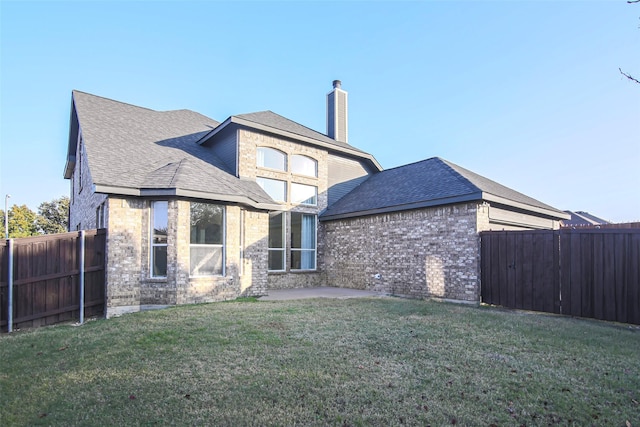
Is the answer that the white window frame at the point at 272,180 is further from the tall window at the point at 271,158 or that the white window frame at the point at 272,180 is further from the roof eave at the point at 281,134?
the roof eave at the point at 281,134

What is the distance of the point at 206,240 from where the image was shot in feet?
31.0

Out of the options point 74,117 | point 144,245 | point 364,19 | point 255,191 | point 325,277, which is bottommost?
point 325,277

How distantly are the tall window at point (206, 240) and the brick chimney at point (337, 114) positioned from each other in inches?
356

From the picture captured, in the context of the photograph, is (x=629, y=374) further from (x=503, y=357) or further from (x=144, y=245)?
(x=144, y=245)

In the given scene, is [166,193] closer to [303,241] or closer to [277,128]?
[277,128]

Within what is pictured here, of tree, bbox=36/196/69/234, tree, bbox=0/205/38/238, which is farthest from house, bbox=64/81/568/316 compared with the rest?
tree, bbox=0/205/38/238

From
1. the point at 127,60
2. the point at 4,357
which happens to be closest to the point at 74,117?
the point at 127,60

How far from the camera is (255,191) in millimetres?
11727

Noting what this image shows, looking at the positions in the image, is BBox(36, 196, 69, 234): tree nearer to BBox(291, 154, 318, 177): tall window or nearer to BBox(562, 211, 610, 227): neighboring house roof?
BBox(291, 154, 318, 177): tall window

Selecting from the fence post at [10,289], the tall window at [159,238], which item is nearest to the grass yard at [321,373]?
the fence post at [10,289]

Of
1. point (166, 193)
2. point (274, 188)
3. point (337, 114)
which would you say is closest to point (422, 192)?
point (274, 188)

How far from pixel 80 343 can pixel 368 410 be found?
4.85 m

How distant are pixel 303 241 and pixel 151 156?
6.49 meters

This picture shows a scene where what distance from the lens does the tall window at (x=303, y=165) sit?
14.0 metres
